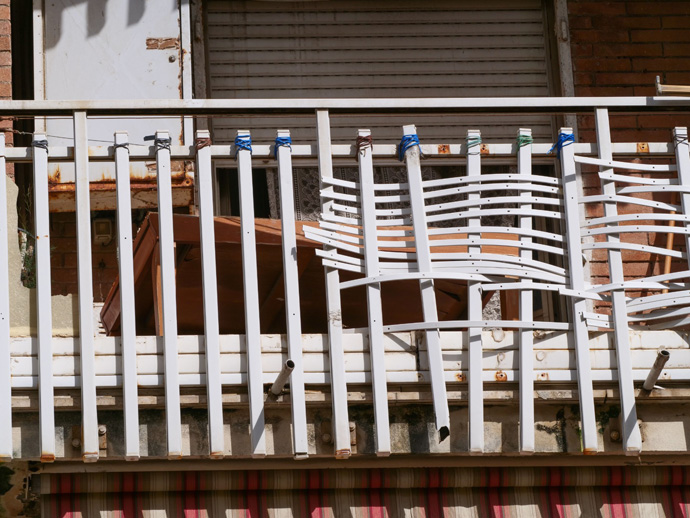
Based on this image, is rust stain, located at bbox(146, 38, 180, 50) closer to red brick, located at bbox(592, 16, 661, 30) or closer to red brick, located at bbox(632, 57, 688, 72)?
red brick, located at bbox(592, 16, 661, 30)

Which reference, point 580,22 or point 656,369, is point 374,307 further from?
point 580,22

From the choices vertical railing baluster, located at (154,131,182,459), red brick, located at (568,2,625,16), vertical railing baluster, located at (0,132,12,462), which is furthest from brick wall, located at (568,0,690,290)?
vertical railing baluster, located at (0,132,12,462)

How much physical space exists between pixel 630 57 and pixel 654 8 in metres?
0.42

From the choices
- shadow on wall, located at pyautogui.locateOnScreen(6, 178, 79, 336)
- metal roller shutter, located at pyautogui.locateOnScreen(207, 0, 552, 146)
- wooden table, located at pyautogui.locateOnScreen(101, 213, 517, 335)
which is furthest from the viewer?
metal roller shutter, located at pyautogui.locateOnScreen(207, 0, 552, 146)

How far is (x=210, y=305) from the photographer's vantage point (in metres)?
4.96

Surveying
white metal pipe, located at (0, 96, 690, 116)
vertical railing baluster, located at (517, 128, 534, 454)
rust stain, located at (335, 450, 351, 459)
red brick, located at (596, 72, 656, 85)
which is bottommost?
rust stain, located at (335, 450, 351, 459)

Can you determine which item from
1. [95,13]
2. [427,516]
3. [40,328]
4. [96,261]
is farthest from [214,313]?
[95,13]

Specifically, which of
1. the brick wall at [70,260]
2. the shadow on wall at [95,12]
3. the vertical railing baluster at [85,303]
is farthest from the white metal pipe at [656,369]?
the shadow on wall at [95,12]

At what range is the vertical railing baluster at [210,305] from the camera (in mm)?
4867

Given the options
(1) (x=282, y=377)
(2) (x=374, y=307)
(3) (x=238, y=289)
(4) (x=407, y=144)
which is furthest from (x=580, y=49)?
(1) (x=282, y=377)

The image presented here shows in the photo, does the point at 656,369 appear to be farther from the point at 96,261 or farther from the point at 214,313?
the point at 96,261

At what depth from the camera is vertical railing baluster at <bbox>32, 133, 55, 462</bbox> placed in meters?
4.83

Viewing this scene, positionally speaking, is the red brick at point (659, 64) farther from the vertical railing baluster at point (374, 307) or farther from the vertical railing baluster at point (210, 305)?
the vertical railing baluster at point (210, 305)

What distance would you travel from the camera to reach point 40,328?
4.89m
